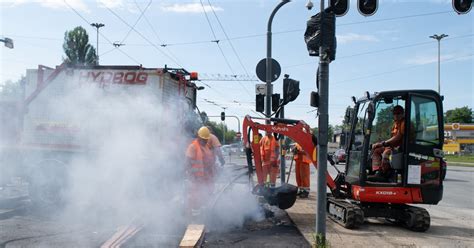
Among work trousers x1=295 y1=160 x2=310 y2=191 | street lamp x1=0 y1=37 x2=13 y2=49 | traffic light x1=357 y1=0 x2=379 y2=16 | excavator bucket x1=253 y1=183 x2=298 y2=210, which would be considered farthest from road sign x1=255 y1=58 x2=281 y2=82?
street lamp x1=0 y1=37 x2=13 y2=49

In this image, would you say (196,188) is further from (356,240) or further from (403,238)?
(403,238)

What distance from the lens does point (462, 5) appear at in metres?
8.12

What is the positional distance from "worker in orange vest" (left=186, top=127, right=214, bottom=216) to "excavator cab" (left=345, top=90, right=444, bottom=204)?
285 centimetres

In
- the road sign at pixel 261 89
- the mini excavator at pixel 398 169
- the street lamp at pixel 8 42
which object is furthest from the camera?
the street lamp at pixel 8 42

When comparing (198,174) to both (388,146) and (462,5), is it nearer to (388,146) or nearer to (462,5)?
(388,146)

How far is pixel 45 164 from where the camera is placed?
8820 mm

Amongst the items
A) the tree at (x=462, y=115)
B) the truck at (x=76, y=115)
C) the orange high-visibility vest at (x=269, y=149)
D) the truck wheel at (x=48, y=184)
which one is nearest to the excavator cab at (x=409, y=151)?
the orange high-visibility vest at (x=269, y=149)

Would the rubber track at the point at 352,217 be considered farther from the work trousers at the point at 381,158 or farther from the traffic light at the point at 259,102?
the traffic light at the point at 259,102

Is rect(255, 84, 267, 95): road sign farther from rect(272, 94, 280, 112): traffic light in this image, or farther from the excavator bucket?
the excavator bucket

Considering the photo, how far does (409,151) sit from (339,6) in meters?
3.13

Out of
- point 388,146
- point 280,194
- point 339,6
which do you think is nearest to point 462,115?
point 388,146

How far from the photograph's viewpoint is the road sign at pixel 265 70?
11.4 meters

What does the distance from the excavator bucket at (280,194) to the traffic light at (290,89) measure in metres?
1.83

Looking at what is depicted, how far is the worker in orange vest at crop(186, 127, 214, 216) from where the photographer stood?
23.9ft
